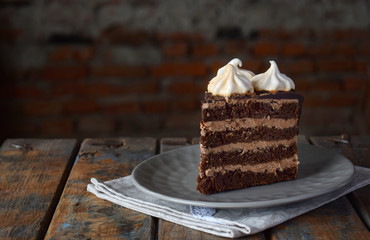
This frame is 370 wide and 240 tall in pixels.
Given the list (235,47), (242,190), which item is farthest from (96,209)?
(235,47)

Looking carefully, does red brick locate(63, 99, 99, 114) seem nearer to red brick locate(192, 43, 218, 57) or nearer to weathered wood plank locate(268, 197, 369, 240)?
red brick locate(192, 43, 218, 57)

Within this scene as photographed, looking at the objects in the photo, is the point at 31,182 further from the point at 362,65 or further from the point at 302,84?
the point at 362,65

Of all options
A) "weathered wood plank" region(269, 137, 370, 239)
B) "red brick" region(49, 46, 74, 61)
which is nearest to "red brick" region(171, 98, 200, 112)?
"red brick" region(49, 46, 74, 61)

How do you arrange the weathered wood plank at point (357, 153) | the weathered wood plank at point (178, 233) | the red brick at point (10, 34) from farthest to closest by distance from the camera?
the red brick at point (10, 34), the weathered wood plank at point (357, 153), the weathered wood plank at point (178, 233)

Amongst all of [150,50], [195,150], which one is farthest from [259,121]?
[150,50]

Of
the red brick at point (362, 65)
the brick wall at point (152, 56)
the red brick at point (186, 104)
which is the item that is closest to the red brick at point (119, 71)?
the brick wall at point (152, 56)

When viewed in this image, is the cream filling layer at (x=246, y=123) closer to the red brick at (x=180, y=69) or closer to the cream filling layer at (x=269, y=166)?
the cream filling layer at (x=269, y=166)
